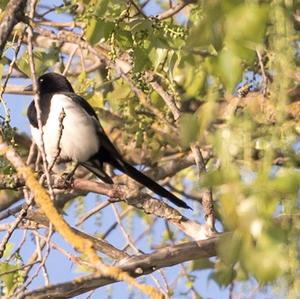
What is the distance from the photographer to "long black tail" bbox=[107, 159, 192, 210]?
3217 mm

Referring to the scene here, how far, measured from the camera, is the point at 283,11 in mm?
806

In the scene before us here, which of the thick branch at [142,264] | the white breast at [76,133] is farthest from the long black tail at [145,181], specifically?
the thick branch at [142,264]

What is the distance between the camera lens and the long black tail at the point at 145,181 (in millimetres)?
3217

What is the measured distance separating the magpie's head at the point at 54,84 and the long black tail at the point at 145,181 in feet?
1.32

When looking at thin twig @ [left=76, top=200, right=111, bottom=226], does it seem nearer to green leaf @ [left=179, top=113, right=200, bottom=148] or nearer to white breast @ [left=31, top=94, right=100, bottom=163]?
white breast @ [left=31, top=94, right=100, bottom=163]

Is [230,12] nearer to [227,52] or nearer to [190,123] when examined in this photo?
[227,52]

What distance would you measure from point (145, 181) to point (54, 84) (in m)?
0.76

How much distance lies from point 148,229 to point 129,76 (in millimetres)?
1303

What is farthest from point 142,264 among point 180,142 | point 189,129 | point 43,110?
point 43,110

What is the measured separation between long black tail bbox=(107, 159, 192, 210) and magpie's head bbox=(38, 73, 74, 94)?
40 centimetres

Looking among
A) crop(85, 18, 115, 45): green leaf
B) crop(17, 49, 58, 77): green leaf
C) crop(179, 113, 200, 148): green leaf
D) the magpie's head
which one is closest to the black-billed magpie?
the magpie's head

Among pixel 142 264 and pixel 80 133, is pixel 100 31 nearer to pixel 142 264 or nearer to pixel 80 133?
pixel 142 264

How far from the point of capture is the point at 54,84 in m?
3.98

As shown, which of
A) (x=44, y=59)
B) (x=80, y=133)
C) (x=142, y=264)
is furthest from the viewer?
(x=80, y=133)
